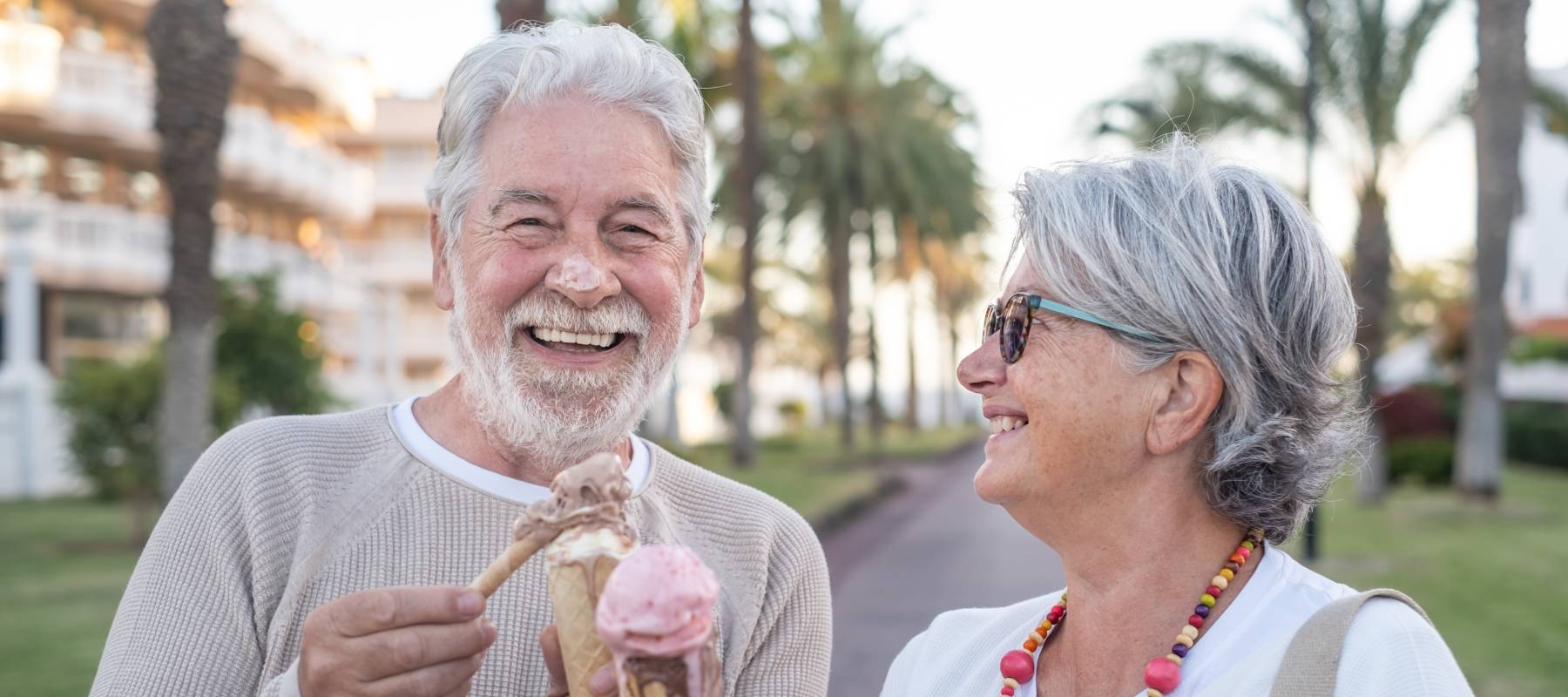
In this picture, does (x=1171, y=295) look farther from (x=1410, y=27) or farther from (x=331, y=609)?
(x=1410, y=27)

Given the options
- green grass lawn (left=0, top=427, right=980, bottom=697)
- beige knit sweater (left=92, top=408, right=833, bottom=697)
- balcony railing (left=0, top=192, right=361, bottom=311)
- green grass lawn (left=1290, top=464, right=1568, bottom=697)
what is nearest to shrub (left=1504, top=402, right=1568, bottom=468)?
green grass lawn (left=1290, top=464, right=1568, bottom=697)

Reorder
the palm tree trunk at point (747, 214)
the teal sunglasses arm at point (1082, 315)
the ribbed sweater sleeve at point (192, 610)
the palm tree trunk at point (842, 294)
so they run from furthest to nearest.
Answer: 1. the palm tree trunk at point (842, 294)
2. the palm tree trunk at point (747, 214)
3. the teal sunglasses arm at point (1082, 315)
4. the ribbed sweater sleeve at point (192, 610)

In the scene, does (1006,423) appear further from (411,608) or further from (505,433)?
(411,608)

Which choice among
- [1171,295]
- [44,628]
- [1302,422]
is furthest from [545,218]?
[44,628]

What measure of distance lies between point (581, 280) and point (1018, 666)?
1.13 meters

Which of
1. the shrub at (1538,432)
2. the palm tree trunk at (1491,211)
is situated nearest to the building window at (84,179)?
the palm tree trunk at (1491,211)

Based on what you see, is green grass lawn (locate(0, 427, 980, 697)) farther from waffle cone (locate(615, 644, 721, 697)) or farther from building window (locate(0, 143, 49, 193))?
building window (locate(0, 143, 49, 193))

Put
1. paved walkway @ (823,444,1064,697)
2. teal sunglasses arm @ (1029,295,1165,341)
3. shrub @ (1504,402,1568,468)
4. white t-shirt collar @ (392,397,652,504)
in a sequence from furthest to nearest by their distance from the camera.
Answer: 1. shrub @ (1504,402,1568,468)
2. paved walkway @ (823,444,1064,697)
3. white t-shirt collar @ (392,397,652,504)
4. teal sunglasses arm @ (1029,295,1165,341)

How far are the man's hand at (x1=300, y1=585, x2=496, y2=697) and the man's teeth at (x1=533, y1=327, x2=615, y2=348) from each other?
0.75 metres

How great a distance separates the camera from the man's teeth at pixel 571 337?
2.52m

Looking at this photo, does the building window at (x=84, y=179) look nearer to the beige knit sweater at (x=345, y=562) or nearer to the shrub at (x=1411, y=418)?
the shrub at (x=1411, y=418)

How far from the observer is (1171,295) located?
7.69 ft

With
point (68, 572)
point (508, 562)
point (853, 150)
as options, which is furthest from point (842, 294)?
point (508, 562)

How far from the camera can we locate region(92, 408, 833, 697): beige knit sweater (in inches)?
90.5
